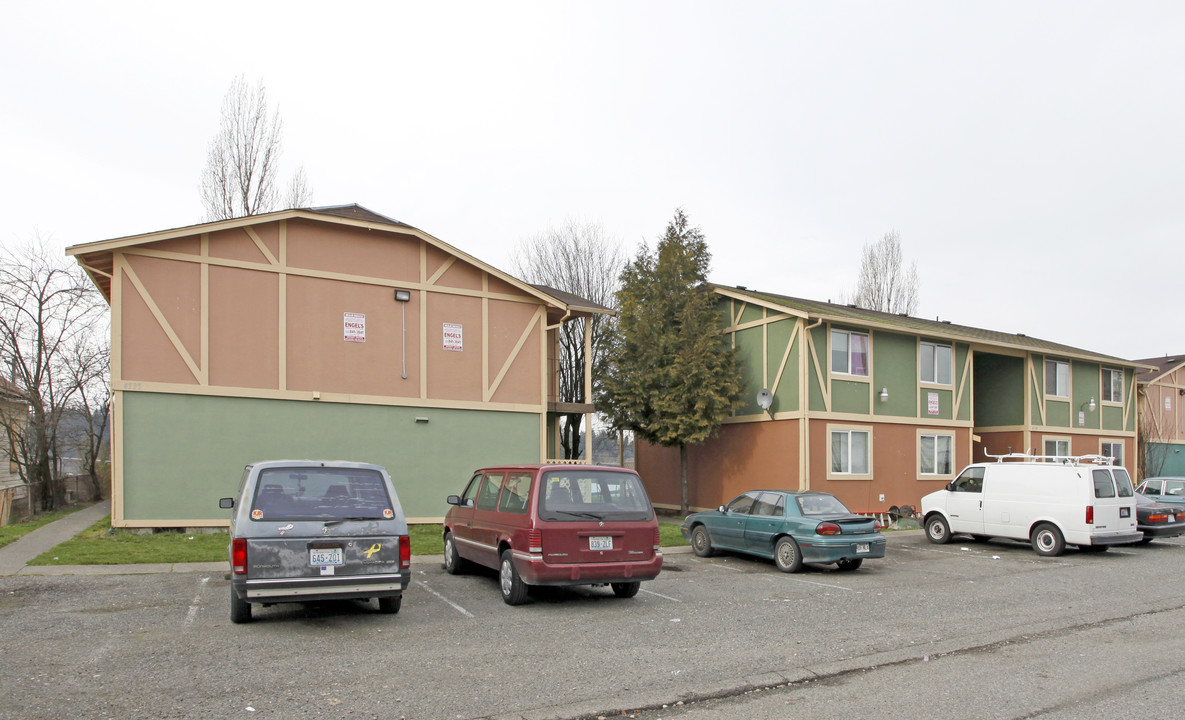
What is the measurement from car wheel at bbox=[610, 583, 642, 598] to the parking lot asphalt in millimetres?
97

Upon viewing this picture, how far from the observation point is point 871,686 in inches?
263

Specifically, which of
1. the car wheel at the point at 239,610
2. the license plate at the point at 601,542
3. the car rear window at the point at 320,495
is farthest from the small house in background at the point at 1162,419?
the car wheel at the point at 239,610

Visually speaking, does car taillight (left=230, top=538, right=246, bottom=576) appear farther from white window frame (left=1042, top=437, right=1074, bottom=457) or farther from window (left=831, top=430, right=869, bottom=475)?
white window frame (left=1042, top=437, right=1074, bottom=457)

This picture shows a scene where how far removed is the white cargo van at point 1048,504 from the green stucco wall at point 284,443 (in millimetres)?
9385

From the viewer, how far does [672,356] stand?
77.9 ft

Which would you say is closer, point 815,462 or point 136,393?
point 136,393

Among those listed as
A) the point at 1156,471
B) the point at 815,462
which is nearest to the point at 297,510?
the point at 815,462

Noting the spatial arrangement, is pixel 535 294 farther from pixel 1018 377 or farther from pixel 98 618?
pixel 1018 377

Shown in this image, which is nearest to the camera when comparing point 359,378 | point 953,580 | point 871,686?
point 871,686

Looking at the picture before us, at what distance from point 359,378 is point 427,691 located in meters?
12.1

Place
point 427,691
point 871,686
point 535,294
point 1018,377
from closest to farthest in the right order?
point 427,691 < point 871,686 < point 535,294 < point 1018,377

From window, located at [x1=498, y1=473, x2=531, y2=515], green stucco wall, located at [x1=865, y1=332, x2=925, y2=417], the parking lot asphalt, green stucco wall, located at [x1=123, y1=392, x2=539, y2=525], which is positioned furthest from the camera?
green stucco wall, located at [x1=865, y1=332, x2=925, y2=417]

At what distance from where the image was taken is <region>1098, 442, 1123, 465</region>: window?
31.2 meters

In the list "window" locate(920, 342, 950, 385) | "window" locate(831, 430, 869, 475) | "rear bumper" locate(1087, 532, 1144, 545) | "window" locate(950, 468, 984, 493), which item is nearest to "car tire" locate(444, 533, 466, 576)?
"window" locate(950, 468, 984, 493)
